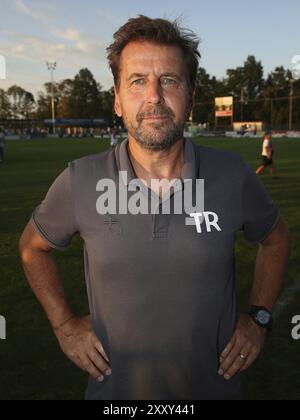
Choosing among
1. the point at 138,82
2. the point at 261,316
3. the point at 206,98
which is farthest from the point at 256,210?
the point at 206,98

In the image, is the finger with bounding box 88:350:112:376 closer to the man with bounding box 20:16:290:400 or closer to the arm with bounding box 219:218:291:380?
the man with bounding box 20:16:290:400

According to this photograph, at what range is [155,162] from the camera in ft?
6.84

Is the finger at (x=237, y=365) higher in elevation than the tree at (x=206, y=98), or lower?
lower

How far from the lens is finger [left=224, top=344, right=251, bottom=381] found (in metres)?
2.04


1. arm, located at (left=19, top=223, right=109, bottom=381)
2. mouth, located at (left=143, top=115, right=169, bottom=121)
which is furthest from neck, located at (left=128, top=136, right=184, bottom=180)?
arm, located at (left=19, top=223, right=109, bottom=381)

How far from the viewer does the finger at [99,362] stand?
1.99 m

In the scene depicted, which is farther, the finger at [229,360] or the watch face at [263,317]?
the watch face at [263,317]

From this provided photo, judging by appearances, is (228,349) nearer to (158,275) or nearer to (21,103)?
(158,275)

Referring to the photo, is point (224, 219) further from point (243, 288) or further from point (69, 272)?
point (69, 272)

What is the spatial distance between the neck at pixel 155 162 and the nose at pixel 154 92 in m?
0.21

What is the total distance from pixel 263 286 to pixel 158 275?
0.64 metres

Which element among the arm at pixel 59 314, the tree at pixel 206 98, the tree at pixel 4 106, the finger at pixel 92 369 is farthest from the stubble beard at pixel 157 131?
the tree at pixel 4 106

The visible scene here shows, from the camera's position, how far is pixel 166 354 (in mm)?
1961

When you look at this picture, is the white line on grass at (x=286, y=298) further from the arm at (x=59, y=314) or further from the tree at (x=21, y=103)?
the tree at (x=21, y=103)
